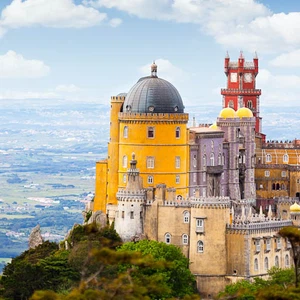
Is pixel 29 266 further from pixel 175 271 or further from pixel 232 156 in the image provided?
pixel 232 156

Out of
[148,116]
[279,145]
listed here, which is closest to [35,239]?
[148,116]

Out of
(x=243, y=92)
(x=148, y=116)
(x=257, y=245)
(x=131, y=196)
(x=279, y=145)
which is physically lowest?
(x=257, y=245)

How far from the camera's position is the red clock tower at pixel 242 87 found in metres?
178

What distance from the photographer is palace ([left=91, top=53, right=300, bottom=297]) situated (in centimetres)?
12250

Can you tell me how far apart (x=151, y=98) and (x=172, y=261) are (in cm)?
2278

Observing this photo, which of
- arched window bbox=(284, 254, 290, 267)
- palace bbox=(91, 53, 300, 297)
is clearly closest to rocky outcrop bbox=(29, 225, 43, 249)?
palace bbox=(91, 53, 300, 297)

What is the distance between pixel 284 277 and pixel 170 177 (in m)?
22.1

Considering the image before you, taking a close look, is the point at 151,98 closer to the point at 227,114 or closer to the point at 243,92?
the point at 227,114

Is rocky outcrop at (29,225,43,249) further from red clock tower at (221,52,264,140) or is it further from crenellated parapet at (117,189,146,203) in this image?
red clock tower at (221,52,264,140)

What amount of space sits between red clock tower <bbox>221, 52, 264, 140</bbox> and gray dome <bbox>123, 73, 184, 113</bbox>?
4213 cm

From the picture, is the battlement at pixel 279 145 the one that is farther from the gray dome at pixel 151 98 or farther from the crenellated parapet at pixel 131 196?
the crenellated parapet at pixel 131 196

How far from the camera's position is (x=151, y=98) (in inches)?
5290

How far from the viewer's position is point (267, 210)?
150 meters

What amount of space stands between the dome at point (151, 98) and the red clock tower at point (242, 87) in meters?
42.1
